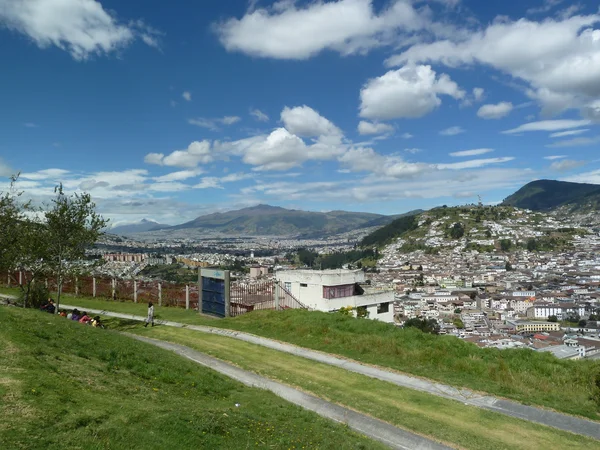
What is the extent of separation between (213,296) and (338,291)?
12.8m

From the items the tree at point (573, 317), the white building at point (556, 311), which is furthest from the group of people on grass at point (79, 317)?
the white building at point (556, 311)

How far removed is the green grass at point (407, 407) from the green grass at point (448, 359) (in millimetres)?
1621

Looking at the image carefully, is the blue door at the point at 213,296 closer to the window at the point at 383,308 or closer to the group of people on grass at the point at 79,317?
the group of people on grass at the point at 79,317

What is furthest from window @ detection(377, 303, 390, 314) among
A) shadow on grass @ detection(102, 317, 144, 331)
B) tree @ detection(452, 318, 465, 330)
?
tree @ detection(452, 318, 465, 330)

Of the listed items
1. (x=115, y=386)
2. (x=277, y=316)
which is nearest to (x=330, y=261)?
(x=277, y=316)

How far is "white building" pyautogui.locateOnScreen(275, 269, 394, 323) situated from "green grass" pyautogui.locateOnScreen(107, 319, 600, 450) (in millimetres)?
17698

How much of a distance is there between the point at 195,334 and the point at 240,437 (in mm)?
13024

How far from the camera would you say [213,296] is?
2461cm

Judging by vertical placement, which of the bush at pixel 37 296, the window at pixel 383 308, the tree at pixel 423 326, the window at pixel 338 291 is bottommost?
the tree at pixel 423 326

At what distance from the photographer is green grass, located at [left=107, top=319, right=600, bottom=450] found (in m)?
9.21

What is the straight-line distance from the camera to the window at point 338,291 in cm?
3384

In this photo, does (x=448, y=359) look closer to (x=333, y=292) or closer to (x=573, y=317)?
(x=333, y=292)

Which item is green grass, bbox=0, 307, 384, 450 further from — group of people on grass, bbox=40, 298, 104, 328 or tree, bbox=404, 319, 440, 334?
tree, bbox=404, 319, 440, 334

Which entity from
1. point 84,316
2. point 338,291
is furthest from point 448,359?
point 338,291
